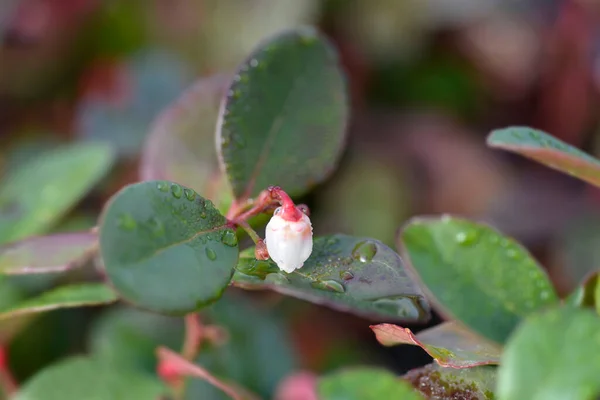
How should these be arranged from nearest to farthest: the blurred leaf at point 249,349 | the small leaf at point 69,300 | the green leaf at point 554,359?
the green leaf at point 554,359 < the small leaf at point 69,300 < the blurred leaf at point 249,349

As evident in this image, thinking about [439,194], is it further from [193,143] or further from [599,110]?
[193,143]

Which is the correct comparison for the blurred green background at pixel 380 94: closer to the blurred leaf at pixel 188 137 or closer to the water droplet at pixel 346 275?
the blurred leaf at pixel 188 137

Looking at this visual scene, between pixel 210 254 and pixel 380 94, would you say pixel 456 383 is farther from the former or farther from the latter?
pixel 380 94

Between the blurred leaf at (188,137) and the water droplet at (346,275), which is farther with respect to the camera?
the blurred leaf at (188,137)

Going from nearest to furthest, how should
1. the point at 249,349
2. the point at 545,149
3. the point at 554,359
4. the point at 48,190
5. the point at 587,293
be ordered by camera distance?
1. the point at 554,359
2. the point at 545,149
3. the point at 587,293
4. the point at 48,190
5. the point at 249,349

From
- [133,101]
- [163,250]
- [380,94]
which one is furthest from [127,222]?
[380,94]

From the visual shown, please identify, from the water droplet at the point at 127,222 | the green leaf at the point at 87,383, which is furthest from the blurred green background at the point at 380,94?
the water droplet at the point at 127,222

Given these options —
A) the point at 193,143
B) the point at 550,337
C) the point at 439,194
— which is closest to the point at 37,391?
the point at 193,143
